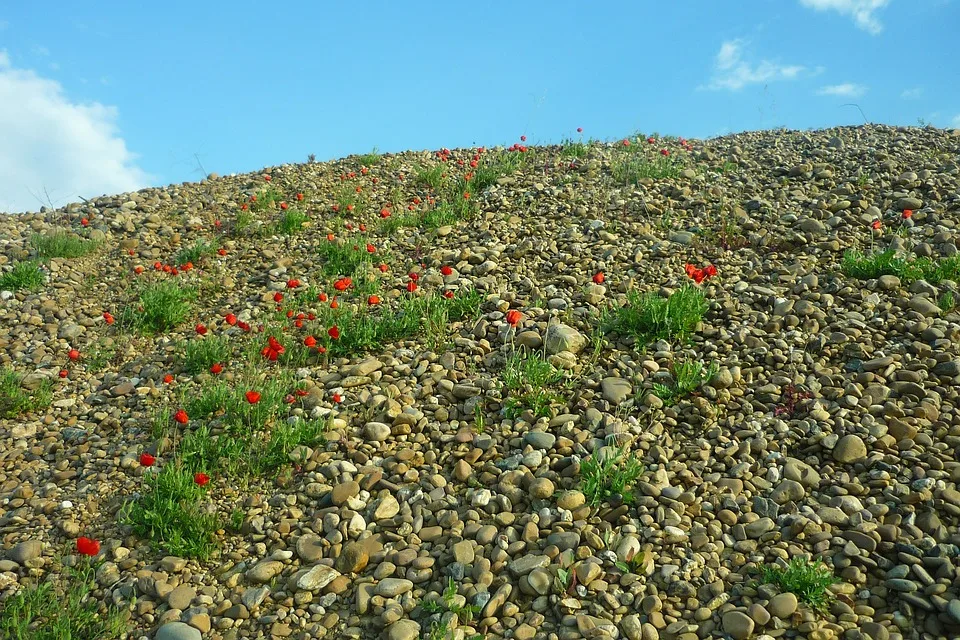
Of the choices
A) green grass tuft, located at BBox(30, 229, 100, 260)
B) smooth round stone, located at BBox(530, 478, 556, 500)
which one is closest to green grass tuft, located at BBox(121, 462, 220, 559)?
smooth round stone, located at BBox(530, 478, 556, 500)

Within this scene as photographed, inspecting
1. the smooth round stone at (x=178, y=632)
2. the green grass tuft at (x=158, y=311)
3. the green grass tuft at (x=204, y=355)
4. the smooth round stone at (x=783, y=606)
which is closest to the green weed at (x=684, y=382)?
the smooth round stone at (x=783, y=606)

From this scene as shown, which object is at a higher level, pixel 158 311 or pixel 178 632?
pixel 158 311

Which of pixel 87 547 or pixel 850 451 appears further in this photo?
pixel 850 451

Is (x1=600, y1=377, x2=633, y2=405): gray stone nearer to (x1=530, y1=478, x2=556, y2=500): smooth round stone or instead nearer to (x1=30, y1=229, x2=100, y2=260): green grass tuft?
(x1=530, y1=478, x2=556, y2=500): smooth round stone

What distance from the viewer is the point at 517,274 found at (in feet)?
24.8

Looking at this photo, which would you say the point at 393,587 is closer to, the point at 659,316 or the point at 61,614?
the point at 61,614

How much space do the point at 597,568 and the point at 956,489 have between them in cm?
235

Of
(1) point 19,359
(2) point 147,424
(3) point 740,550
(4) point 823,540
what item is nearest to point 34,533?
(2) point 147,424

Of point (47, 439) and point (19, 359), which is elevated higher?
point (19, 359)

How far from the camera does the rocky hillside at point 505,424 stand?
168 inches

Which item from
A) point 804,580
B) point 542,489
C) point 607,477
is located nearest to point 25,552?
point 542,489

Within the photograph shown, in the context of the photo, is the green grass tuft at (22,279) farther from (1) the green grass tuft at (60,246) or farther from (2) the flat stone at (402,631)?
(2) the flat stone at (402,631)

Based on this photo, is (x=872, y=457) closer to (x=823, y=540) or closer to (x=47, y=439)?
(x=823, y=540)

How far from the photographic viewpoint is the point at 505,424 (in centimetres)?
545
